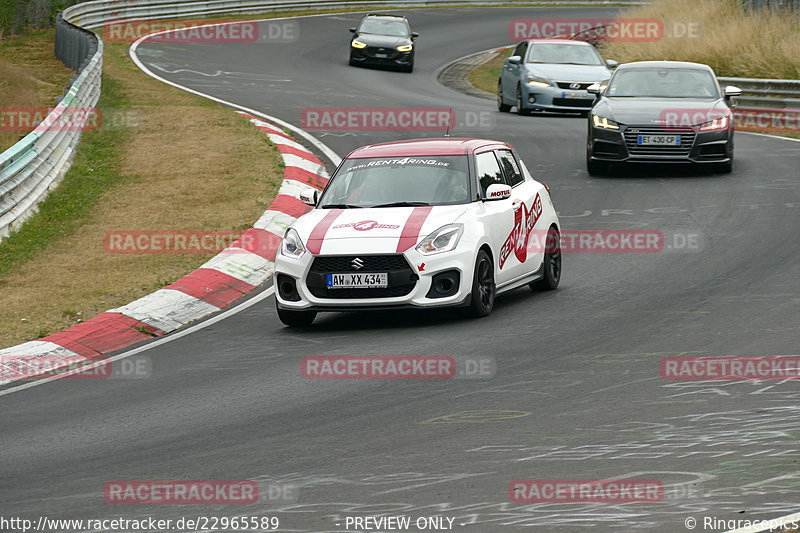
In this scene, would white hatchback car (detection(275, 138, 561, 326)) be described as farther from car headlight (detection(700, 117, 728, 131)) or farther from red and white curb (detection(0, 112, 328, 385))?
car headlight (detection(700, 117, 728, 131))

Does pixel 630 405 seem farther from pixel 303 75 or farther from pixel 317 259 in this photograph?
pixel 303 75

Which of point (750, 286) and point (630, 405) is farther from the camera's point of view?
point (750, 286)

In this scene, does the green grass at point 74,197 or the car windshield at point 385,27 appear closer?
the green grass at point 74,197

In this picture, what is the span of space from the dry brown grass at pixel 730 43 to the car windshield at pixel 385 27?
607 cm

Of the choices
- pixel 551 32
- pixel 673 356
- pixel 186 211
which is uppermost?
pixel 673 356

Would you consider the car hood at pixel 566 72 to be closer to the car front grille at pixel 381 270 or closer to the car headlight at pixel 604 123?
the car headlight at pixel 604 123

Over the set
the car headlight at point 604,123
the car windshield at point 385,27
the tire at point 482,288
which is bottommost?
the car windshield at point 385,27

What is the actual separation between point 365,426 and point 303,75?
27.4 m

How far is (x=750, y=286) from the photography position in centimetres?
1206

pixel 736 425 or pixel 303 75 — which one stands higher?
pixel 736 425

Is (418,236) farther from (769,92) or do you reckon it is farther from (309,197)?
(769,92)

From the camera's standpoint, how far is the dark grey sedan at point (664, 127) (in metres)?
18.9

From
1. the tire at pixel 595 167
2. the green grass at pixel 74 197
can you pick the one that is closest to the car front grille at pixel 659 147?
the tire at pixel 595 167

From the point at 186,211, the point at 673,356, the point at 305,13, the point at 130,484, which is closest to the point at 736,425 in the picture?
the point at 673,356
